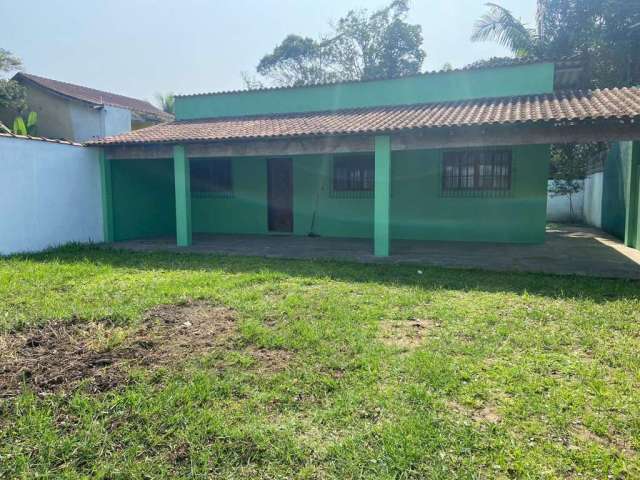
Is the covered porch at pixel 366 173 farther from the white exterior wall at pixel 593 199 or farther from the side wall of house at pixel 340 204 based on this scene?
the white exterior wall at pixel 593 199

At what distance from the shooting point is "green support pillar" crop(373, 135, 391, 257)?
9.13m

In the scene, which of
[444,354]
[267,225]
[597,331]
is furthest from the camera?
[267,225]

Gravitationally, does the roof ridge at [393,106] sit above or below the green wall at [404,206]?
above

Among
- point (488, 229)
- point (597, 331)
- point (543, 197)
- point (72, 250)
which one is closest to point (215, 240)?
point (72, 250)

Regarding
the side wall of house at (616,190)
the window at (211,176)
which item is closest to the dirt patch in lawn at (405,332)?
the side wall of house at (616,190)

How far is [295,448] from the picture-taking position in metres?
2.73

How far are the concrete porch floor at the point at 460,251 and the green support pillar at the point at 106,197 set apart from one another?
0.65 metres

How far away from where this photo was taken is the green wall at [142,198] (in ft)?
41.0

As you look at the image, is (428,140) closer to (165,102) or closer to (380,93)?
(380,93)

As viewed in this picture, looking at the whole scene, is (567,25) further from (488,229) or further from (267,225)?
(267,225)

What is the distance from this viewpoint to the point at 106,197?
12000 millimetres

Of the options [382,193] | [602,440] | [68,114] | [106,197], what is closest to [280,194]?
[106,197]

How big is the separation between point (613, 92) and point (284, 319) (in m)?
9.64

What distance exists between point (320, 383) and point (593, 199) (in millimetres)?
17692
